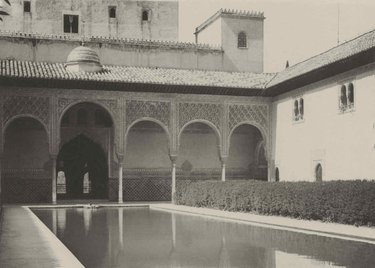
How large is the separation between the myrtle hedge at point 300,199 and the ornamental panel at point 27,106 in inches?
263

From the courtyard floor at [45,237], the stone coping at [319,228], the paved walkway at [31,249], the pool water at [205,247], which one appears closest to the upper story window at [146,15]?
the courtyard floor at [45,237]

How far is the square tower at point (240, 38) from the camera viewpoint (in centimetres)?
2852

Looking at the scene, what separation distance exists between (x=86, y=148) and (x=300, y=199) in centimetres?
1417

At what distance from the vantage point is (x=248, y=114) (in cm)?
2564

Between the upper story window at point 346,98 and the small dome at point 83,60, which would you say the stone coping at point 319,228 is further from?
the small dome at point 83,60

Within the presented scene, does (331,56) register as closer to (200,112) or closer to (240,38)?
(200,112)

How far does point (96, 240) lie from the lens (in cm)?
1050

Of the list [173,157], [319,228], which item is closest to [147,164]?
[173,157]

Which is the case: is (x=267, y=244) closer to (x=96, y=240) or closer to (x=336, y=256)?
(x=336, y=256)

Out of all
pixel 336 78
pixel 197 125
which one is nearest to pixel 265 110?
pixel 197 125

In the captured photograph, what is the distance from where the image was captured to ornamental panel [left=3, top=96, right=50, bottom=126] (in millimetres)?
22328

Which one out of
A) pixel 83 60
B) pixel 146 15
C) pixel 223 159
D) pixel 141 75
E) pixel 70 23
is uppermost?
pixel 146 15

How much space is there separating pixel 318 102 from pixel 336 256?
1417cm

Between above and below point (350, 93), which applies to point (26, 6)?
above
